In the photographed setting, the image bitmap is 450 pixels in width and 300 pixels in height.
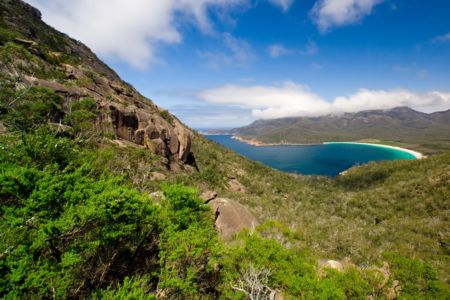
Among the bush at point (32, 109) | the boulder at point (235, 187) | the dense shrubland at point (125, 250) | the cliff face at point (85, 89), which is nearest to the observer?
the dense shrubland at point (125, 250)

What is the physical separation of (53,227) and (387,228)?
43755 millimetres

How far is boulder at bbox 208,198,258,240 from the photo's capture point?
20.1 meters

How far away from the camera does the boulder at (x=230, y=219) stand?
20.1m

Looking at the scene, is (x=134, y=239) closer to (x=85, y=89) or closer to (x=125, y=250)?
(x=125, y=250)

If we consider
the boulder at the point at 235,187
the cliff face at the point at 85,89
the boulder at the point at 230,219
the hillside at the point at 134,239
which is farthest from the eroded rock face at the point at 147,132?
the boulder at the point at 230,219

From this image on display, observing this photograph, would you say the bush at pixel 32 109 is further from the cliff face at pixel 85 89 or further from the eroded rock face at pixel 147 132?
the eroded rock face at pixel 147 132

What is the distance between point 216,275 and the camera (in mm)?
15367

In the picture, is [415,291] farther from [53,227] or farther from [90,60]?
[90,60]

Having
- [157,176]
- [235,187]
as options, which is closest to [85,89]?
[157,176]

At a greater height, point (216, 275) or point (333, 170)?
point (216, 275)

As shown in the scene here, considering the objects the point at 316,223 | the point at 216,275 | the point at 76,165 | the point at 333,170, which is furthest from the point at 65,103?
the point at 333,170

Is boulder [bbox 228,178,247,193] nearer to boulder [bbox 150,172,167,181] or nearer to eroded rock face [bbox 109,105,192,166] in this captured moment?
eroded rock face [bbox 109,105,192,166]

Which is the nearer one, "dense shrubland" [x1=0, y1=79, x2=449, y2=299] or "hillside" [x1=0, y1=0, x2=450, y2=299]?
"dense shrubland" [x1=0, y1=79, x2=449, y2=299]

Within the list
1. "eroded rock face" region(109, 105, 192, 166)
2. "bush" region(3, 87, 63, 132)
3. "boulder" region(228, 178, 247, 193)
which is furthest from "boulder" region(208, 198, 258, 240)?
"boulder" region(228, 178, 247, 193)
